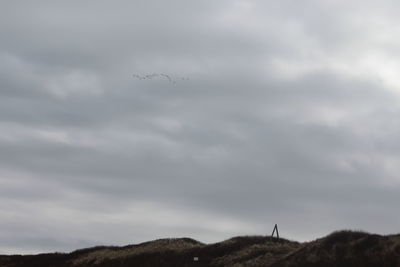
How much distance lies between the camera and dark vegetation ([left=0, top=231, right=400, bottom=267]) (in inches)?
1622

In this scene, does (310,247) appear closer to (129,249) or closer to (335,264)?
(335,264)

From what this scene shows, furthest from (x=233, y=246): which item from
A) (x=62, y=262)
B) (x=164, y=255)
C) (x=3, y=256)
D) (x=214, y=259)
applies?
(x=3, y=256)

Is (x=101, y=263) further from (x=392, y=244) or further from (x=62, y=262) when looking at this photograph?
(x=392, y=244)

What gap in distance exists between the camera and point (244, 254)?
51344 millimetres

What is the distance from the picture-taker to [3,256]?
78938 millimetres

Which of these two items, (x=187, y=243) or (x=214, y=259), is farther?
(x=187, y=243)

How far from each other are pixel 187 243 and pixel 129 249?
6806mm

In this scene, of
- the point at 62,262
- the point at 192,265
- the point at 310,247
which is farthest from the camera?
the point at 62,262

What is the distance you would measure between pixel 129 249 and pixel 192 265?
14.5 meters

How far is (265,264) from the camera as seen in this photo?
155ft

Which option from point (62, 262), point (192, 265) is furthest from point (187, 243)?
point (62, 262)

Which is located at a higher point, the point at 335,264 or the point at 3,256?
the point at 3,256

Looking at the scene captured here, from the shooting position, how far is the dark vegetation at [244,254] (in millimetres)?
41188

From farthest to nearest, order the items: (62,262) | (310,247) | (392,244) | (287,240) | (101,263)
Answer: (62,262), (101,263), (287,240), (310,247), (392,244)
